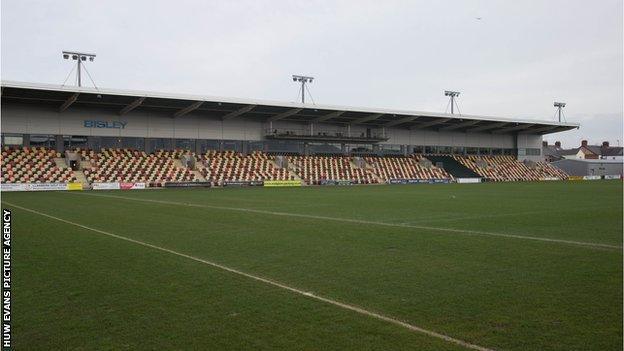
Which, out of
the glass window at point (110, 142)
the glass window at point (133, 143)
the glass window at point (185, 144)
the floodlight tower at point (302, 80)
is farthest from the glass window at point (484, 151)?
the glass window at point (110, 142)

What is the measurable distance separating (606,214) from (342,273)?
574 inches

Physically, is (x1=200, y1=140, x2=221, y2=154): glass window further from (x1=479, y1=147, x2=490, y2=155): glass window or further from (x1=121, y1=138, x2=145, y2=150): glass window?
(x1=479, y1=147, x2=490, y2=155): glass window

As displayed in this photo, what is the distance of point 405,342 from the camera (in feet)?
17.5

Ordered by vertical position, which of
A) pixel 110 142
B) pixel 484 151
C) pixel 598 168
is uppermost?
pixel 110 142

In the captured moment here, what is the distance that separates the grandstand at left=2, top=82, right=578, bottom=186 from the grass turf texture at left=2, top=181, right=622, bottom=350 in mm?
36473

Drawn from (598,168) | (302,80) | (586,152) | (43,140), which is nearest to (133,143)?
A: (43,140)

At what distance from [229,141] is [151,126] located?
352 inches

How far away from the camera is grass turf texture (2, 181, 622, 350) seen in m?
5.56

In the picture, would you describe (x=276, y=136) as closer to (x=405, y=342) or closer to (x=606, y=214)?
(x=606, y=214)

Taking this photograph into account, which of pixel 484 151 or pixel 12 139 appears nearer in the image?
pixel 12 139

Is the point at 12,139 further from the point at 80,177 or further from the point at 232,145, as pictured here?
the point at 232,145

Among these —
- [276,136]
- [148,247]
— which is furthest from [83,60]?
[148,247]

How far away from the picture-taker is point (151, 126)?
55031 mm

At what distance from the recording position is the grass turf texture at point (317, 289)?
556 centimetres
